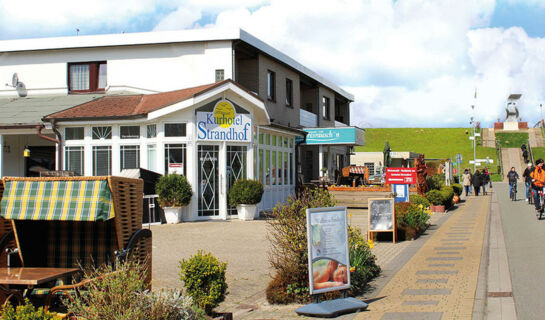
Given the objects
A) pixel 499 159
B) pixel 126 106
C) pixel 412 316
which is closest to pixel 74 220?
pixel 412 316

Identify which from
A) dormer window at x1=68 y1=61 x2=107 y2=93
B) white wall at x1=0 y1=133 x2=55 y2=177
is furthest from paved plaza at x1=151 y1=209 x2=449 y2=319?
white wall at x1=0 y1=133 x2=55 y2=177

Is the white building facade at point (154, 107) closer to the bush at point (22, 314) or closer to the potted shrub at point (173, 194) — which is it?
the potted shrub at point (173, 194)

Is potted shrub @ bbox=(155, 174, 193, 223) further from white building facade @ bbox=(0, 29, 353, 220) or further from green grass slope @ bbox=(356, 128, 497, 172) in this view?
green grass slope @ bbox=(356, 128, 497, 172)

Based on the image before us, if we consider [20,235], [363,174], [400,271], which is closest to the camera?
[20,235]

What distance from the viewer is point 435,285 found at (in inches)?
332

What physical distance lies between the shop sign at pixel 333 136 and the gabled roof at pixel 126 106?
23.2ft

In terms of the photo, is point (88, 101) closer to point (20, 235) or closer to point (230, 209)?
point (230, 209)

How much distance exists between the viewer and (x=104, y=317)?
176 inches

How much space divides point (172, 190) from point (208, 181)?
1.47 m

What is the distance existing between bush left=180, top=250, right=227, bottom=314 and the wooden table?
126cm

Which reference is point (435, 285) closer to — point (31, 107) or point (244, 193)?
point (244, 193)

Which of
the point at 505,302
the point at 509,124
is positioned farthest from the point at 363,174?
the point at 509,124

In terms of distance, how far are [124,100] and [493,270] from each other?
48.8ft

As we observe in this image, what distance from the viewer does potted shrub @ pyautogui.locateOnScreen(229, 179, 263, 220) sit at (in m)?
18.5
